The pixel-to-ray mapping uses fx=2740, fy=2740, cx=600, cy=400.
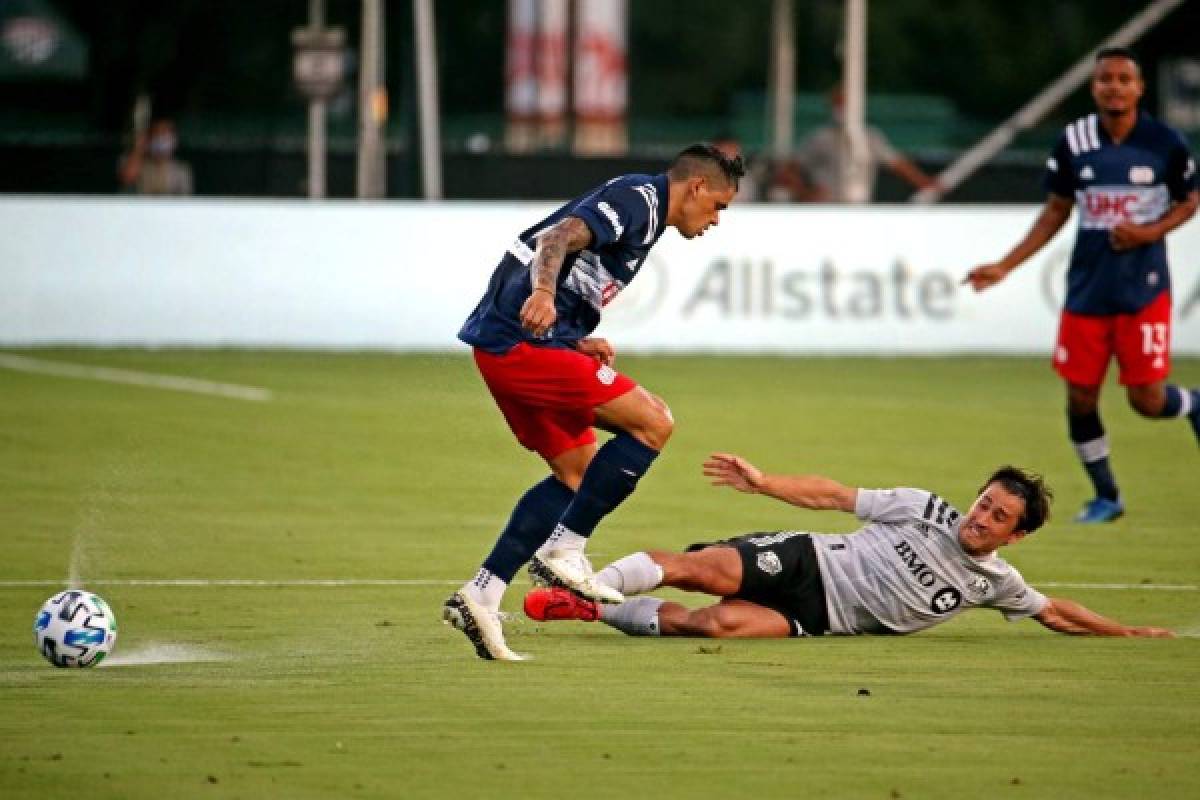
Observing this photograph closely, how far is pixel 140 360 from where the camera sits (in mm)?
25094

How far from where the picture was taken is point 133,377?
23547mm

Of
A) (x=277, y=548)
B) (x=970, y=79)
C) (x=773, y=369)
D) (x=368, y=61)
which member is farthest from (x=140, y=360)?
(x=970, y=79)

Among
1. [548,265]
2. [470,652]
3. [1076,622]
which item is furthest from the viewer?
[1076,622]

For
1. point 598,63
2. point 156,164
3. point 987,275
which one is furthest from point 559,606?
point 598,63

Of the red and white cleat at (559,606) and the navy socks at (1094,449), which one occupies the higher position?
the red and white cleat at (559,606)

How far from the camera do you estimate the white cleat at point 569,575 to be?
10.1 metres

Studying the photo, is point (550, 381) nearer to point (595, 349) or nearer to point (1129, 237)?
point (595, 349)

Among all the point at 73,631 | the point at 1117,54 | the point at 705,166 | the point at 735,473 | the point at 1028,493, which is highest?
the point at 1117,54

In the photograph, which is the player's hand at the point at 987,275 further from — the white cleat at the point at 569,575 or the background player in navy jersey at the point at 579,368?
the white cleat at the point at 569,575

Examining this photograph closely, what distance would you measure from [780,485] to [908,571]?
710mm

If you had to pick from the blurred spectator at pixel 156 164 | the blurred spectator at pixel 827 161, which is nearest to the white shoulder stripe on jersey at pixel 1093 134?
the blurred spectator at pixel 827 161

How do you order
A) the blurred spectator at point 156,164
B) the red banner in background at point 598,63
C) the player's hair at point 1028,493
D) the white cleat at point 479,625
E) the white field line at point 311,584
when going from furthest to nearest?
the red banner in background at point 598,63 < the blurred spectator at point 156,164 < the white field line at point 311,584 < the player's hair at point 1028,493 < the white cleat at point 479,625

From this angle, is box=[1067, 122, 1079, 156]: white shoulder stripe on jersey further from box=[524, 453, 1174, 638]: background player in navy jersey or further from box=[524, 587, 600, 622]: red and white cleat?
box=[524, 587, 600, 622]: red and white cleat

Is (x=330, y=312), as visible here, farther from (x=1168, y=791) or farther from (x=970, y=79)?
(x=970, y=79)
